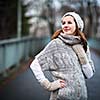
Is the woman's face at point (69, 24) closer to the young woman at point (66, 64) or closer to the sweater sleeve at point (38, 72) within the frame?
the young woman at point (66, 64)

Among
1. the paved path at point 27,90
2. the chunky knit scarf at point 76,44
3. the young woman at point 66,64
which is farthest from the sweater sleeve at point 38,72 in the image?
the paved path at point 27,90

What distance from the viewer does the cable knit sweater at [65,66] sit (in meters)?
3.98

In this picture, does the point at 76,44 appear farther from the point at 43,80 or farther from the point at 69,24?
the point at 43,80

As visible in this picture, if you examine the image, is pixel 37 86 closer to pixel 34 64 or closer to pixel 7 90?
pixel 7 90

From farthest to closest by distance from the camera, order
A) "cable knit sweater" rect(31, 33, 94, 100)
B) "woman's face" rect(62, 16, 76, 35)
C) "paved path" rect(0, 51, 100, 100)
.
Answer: "paved path" rect(0, 51, 100, 100), "woman's face" rect(62, 16, 76, 35), "cable knit sweater" rect(31, 33, 94, 100)

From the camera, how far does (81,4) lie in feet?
144

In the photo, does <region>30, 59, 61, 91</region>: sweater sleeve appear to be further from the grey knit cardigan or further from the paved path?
the paved path

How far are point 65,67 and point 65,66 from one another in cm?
1

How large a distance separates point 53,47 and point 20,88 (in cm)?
730

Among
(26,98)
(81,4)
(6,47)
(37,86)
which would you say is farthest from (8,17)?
(26,98)

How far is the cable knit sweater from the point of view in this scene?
13.1 feet

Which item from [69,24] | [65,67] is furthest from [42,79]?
[69,24]

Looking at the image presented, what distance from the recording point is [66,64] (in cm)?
398

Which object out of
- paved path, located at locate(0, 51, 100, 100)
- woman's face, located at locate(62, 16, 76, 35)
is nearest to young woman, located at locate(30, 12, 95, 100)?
woman's face, located at locate(62, 16, 76, 35)
